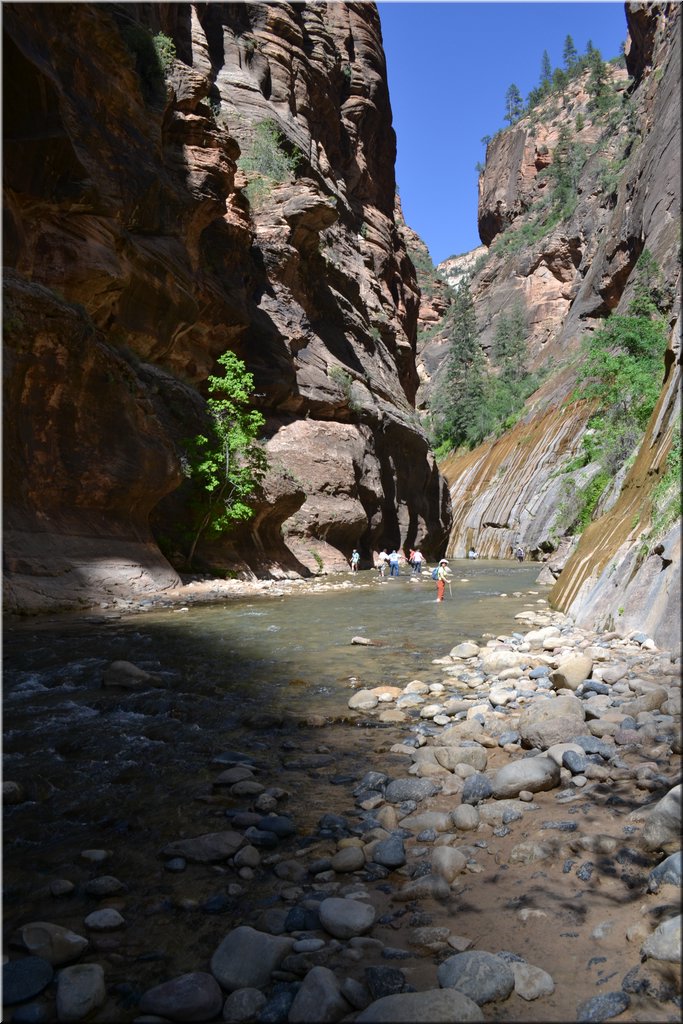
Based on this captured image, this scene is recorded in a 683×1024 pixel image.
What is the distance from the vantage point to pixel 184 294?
21094mm

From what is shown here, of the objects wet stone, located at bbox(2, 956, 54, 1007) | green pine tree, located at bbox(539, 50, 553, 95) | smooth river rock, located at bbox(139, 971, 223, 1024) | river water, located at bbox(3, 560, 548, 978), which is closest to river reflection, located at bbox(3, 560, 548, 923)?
river water, located at bbox(3, 560, 548, 978)

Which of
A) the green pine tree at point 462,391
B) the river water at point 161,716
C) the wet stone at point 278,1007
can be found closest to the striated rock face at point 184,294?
the river water at point 161,716

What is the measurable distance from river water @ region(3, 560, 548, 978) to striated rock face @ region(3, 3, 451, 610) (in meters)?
4.09

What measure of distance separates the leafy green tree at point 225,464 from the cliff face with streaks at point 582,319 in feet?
34.7

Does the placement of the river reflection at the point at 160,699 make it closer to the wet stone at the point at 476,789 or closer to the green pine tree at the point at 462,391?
the wet stone at the point at 476,789

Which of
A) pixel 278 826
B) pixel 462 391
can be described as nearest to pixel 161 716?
pixel 278 826

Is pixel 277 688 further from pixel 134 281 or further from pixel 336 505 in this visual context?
pixel 336 505

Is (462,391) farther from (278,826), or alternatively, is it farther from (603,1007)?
(603,1007)

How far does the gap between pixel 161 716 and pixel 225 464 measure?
50.7ft

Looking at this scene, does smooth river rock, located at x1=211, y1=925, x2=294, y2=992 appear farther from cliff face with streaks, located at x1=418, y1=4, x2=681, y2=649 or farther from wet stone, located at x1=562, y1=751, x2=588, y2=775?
cliff face with streaks, located at x1=418, y1=4, x2=681, y2=649

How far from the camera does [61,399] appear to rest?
14086 mm

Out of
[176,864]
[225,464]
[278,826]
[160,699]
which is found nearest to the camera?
[176,864]

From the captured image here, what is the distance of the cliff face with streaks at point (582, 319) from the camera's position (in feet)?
29.9

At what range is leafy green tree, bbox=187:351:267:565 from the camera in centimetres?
1969
